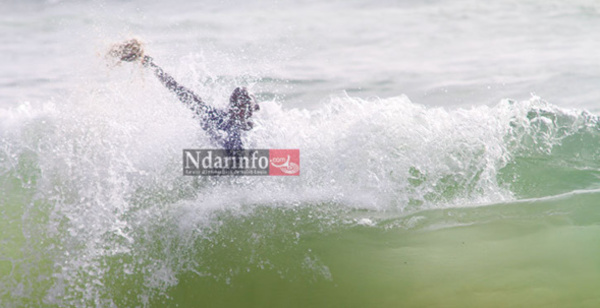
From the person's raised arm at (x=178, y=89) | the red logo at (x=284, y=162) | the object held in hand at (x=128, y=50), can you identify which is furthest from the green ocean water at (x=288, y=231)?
the object held in hand at (x=128, y=50)

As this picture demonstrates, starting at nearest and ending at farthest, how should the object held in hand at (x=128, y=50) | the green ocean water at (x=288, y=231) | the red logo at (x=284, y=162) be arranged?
the green ocean water at (x=288, y=231) → the object held in hand at (x=128, y=50) → the red logo at (x=284, y=162)

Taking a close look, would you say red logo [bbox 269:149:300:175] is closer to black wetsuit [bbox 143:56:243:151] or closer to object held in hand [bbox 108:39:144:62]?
black wetsuit [bbox 143:56:243:151]

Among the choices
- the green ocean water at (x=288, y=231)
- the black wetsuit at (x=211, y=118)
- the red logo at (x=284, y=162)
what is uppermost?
the black wetsuit at (x=211, y=118)

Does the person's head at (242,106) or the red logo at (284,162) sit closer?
the person's head at (242,106)

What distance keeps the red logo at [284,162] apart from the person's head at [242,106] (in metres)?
0.44

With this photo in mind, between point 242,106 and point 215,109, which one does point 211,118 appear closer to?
point 215,109

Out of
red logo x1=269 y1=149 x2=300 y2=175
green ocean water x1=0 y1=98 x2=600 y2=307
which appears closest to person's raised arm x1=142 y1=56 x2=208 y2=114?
green ocean water x1=0 y1=98 x2=600 y2=307

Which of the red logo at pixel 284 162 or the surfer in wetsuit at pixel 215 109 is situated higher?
the surfer in wetsuit at pixel 215 109

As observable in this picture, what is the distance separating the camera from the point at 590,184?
18.9 feet

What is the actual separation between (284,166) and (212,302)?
1404 mm

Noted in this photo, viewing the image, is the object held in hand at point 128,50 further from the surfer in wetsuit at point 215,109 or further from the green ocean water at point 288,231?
the green ocean water at point 288,231

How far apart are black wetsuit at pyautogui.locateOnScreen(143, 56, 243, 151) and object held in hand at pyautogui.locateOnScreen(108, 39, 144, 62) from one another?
13 cm

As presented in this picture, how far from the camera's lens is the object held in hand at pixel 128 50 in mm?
3936

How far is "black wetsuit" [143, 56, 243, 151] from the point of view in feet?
13.5
